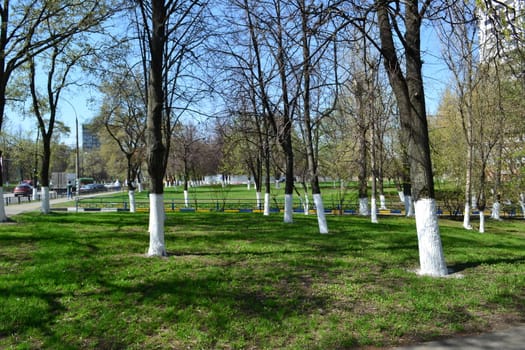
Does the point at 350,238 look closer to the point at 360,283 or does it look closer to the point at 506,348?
the point at 360,283

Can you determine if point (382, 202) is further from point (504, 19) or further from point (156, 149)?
point (504, 19)

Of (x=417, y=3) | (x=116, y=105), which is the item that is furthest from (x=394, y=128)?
(x=116, y=105)

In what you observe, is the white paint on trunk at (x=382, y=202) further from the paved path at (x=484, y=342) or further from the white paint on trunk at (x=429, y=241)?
the paved path at (x=484, y=342)

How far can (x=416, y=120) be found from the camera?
709 cm

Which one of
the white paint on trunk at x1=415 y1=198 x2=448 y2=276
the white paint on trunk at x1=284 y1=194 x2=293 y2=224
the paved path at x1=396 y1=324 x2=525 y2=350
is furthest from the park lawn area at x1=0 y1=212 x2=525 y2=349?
the white paint on trunk at x1=284 y1=194 x2=293 y2=224

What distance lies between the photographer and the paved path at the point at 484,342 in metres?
4.24

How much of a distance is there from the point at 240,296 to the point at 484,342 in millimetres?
3172

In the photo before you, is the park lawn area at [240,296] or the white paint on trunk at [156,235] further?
the white paint on trunk at [156,235]

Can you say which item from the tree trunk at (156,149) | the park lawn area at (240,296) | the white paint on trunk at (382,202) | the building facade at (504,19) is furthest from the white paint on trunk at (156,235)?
the white paint on trunk at (382,202)

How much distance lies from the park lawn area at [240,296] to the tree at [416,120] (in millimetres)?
564

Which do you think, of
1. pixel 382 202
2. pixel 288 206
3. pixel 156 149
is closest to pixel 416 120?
pixel 156 149

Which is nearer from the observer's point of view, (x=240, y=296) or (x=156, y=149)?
(x=240, y=296)

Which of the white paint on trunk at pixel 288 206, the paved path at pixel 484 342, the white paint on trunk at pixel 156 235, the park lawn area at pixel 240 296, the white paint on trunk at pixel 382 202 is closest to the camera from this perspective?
the paved path at pixel 484 342

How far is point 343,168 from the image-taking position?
24844 millimetres
